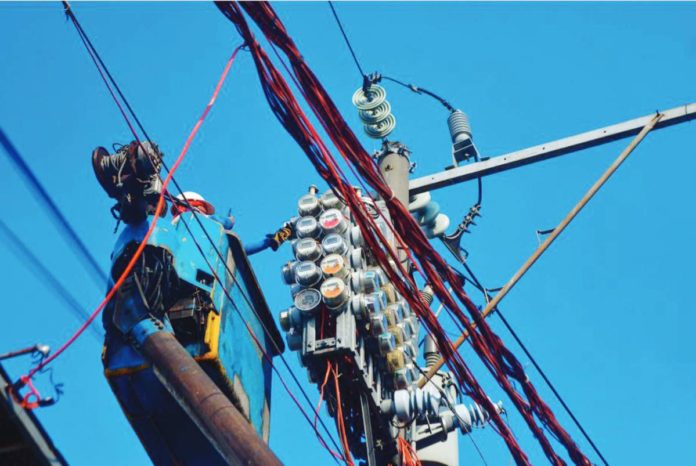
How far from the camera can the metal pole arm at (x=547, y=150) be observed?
10406 mm

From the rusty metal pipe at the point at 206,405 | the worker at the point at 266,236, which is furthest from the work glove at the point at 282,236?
the rusty metal pipe at the point at 206,405

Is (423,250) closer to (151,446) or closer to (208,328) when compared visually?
(208,328)

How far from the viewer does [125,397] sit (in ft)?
27.5

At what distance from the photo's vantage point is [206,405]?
5.89m

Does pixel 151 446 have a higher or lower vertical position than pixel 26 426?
higher

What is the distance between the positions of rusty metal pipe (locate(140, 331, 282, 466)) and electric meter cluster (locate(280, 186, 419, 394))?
2.02 metres

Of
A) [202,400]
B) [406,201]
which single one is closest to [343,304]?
[406,201]

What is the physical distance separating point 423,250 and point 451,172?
2336 mm

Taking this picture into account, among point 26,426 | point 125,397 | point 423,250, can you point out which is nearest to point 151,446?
point 125,397

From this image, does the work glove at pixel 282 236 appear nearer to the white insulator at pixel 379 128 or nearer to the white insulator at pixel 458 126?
the white insulator at pixel 379 128

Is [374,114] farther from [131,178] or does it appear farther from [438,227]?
[131,178]

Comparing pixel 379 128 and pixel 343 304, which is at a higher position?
pixel 379 128

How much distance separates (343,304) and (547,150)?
331 cm

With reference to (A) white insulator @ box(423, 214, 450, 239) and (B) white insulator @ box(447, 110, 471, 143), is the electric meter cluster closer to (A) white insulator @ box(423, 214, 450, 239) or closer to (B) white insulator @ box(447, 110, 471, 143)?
(B) white insulator @ box(447, 110, 471, 143)
